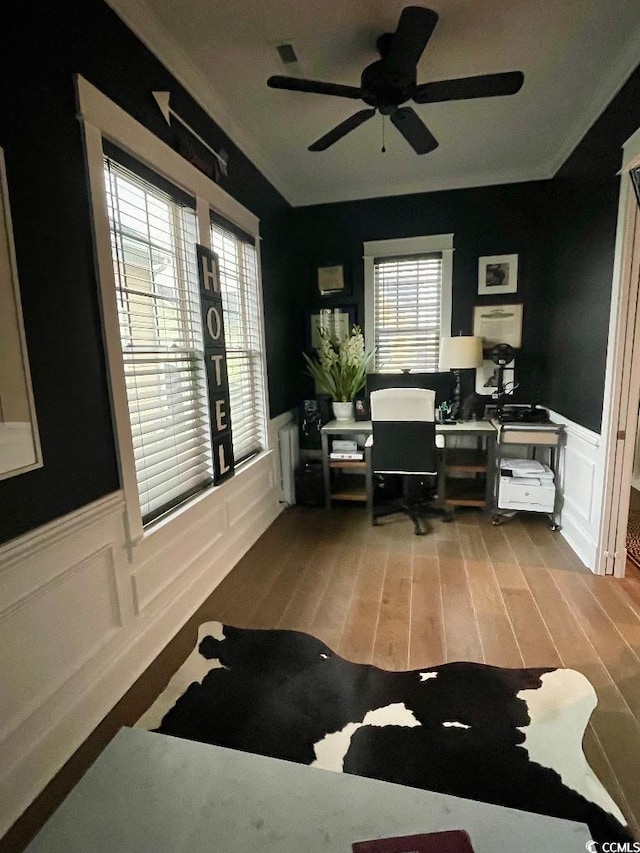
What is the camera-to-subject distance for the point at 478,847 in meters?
0.74

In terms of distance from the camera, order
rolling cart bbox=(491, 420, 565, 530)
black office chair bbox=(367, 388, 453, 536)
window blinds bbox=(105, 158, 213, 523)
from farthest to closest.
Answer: rolling cart bbox=(491, 420, 565, 530)
black office chair bbox=(367, 388, 453, 536)
window blinds bbox=(105, 158, 213, 523)

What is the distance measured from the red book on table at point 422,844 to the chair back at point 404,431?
263 cm

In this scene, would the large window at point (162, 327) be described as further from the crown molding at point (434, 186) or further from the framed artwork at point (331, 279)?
the crown molding at point (434, 186)

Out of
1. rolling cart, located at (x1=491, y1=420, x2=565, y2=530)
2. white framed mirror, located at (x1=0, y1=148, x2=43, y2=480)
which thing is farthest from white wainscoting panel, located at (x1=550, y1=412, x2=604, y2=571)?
white framed mirror, located at (x1=0, y1=148, x2=43, y2=480)

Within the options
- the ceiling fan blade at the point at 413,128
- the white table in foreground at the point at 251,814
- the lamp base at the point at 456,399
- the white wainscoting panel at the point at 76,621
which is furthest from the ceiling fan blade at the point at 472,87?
the white table in foreground at the point at 251,814

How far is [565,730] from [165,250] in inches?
109

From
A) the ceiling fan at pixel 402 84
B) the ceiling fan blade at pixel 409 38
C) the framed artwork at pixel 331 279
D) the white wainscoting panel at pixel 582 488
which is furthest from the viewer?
the framed artwork at pixel 331 279

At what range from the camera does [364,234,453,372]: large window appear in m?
4.04

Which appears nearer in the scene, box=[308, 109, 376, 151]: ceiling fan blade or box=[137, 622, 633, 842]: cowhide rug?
box=[137, 622, 633, 842]: cowhide rug

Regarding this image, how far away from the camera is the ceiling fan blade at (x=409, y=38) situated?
1.63m

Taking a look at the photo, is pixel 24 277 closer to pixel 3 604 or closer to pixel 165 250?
pixel 165 250

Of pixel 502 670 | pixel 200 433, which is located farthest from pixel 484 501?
pixel 200 433

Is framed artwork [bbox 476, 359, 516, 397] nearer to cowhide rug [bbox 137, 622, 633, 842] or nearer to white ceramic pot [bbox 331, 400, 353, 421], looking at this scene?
white ceramic pot [bbox 331, 400, 353, 421]

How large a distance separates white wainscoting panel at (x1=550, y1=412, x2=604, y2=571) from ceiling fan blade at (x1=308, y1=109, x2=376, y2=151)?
2349 millimetres
